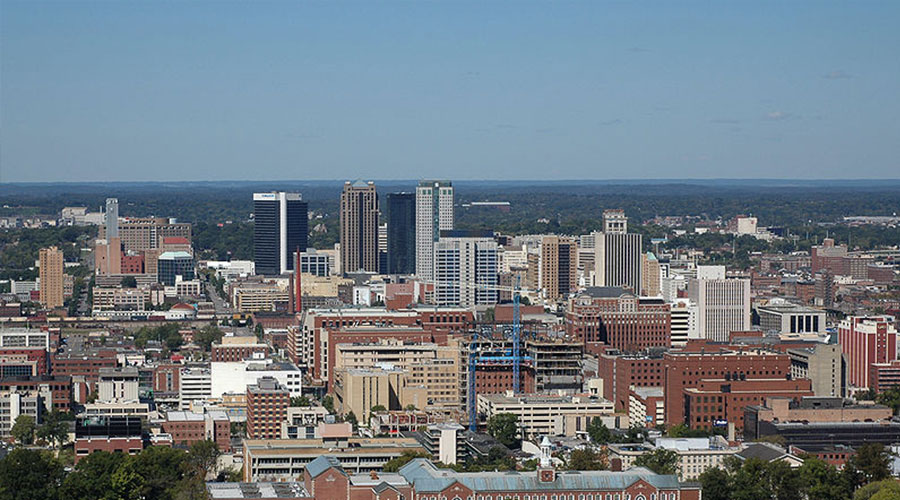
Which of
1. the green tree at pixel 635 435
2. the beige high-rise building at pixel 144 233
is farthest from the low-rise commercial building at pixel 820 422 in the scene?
the beige high-rise building at pixel 144 233

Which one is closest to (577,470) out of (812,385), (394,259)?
(812,385)

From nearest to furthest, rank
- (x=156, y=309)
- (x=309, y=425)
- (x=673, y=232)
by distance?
(x=309, y=425) < (x=156, y=309) < (x=673, y=232)

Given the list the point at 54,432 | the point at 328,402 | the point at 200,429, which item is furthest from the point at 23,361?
the point at 200,429

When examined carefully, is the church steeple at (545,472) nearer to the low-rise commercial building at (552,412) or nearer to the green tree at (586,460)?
the green tree at (586,460)

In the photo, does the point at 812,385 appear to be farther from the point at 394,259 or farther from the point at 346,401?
the point at 394,259

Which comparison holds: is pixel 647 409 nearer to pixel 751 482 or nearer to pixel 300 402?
pixel 300 402

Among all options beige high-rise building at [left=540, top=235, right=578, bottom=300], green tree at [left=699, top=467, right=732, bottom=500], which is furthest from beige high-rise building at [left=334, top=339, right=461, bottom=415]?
beige high-rise building at [left=540, top=235, right=578, bottom=300]
